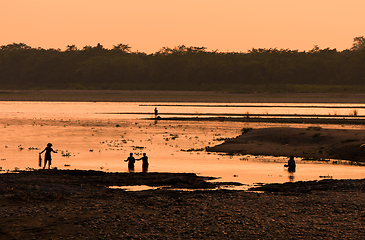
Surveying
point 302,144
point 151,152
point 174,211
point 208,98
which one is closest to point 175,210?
point 174,211

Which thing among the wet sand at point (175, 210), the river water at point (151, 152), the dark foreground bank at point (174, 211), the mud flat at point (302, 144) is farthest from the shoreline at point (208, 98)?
the dark foreground bank at point (174, 211)

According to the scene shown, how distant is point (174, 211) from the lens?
1803 centimetres

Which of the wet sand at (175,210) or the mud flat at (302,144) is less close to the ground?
the mud flat at (302,144)

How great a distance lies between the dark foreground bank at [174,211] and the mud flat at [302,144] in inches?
482

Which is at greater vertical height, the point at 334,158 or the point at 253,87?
the point at 253,87

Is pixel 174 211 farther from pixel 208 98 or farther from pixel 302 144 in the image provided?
pixel 208 98

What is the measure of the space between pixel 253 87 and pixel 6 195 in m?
180

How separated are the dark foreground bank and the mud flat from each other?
482 inches

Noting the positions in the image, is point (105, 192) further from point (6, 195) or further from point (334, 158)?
point (334, 158)

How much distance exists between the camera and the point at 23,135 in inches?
1978

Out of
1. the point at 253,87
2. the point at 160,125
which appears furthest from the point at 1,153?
the point at 253,87

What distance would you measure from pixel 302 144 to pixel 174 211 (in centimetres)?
2461

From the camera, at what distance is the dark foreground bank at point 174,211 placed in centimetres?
1538

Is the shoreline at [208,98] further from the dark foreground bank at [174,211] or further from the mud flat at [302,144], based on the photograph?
the dark foreground bank at [174,211]
